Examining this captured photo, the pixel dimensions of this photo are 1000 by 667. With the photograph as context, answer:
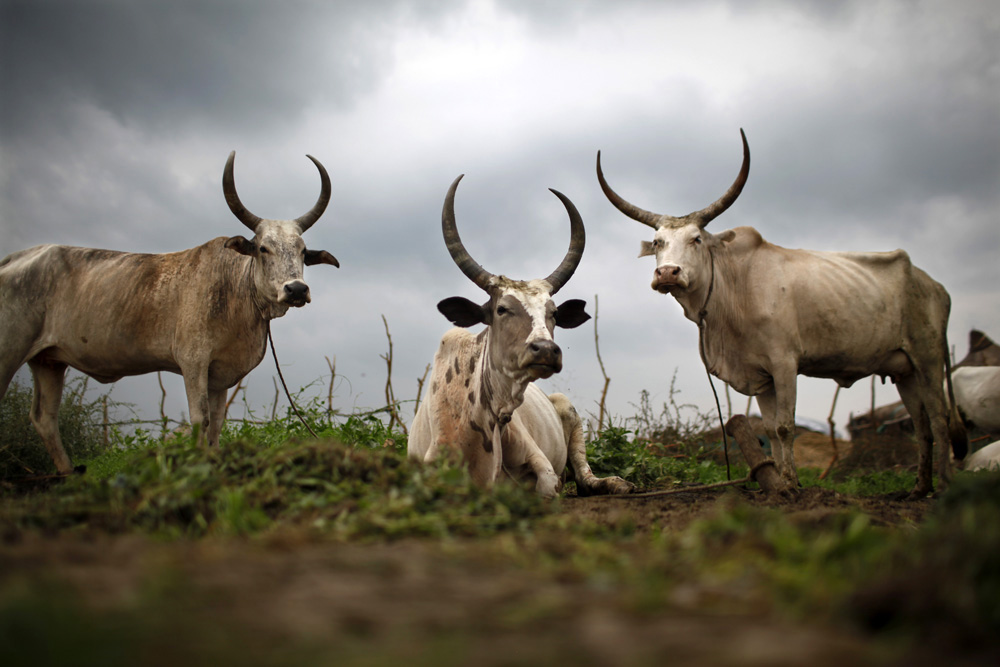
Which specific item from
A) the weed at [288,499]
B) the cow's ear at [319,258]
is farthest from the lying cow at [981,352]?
the weed at [288,499]

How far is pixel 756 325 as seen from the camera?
6.65 meters

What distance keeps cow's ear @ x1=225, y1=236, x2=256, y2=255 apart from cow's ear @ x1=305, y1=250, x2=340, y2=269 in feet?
1.83

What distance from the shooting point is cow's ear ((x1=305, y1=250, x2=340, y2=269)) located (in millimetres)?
6934

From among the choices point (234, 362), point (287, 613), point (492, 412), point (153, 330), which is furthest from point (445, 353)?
point (287, 613)

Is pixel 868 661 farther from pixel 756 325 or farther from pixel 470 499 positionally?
pixel 756 325

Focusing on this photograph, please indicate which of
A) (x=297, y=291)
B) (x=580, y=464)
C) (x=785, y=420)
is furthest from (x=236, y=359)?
(x=785, y=420)

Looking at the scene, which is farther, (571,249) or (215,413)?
(215,413)

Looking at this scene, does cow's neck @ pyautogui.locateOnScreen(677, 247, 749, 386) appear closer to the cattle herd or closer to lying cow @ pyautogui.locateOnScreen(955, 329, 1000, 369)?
the cattle herd

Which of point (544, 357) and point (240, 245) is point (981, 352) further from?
point (240, 245)

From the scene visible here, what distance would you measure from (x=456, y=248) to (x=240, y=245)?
2143 millimetres

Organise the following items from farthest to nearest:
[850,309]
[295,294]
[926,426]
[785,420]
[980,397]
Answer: [980,397], [926,426], [850,309], [785,420], [295,294]

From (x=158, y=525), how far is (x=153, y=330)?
430cm

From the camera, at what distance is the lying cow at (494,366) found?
4.93 metres

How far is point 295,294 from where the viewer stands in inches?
243
